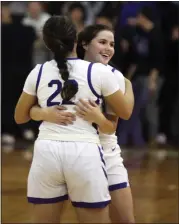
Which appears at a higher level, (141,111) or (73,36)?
(73,36)

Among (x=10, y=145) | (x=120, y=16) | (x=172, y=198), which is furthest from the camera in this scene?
(x=10, y=145)

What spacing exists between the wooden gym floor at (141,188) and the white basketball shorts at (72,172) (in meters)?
2.13

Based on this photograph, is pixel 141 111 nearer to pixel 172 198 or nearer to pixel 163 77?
pixel 163 77

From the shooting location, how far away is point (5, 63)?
10.5 metres

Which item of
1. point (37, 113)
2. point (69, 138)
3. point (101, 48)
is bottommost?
point (69, 138)

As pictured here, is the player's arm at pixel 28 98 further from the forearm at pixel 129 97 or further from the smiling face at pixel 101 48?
the forearm at pixel 129 97

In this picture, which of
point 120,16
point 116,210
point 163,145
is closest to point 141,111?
point 163,145

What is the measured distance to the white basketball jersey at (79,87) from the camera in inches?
138

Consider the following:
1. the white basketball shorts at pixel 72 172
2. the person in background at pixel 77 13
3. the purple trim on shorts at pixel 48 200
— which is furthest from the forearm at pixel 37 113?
the person in background at pixel 77 13

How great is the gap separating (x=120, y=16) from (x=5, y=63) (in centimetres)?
206

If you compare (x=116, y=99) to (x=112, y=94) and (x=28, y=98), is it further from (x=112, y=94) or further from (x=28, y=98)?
(x=28, y=98)

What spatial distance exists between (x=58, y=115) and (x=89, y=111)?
0.53 ft

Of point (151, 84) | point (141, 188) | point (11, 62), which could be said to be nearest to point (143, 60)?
point (151, 84)

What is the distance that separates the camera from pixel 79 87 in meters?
3.51
